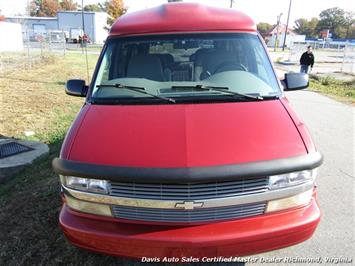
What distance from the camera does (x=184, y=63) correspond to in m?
3.79

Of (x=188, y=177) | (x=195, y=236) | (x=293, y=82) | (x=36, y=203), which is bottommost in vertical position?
(x=36, y=203)

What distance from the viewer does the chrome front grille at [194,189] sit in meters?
2.47

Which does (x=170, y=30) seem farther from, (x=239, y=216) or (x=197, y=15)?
(x=239, y=216)

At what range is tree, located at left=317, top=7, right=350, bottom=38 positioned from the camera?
102 meters

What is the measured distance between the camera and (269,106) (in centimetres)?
310

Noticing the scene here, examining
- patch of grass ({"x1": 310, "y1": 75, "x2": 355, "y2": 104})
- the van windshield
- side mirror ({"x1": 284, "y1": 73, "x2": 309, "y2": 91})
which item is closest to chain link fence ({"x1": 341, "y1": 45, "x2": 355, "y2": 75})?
patch of grass ({"x1": 310, "y1": 75, "x2": 355, "y2": 104})

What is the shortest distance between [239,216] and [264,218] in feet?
0.62

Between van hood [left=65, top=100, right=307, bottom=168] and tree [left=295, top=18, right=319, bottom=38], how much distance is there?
117 metres

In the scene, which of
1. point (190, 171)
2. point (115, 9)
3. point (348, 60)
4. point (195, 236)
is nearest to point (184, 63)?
point (190, 171)

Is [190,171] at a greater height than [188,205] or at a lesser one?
greater

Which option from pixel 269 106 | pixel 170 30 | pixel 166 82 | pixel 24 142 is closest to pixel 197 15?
pixel 170 30

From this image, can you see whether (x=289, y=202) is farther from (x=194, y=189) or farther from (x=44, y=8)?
(x=44, y=8)

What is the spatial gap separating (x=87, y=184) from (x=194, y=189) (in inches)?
31.2

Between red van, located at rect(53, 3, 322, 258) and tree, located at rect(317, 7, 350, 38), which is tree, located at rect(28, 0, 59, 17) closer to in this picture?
tree, located at rect(317, 7, 350, 38)
